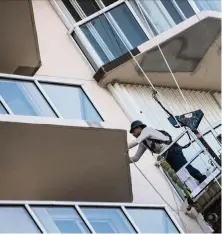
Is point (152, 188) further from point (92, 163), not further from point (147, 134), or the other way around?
point (92, 163)

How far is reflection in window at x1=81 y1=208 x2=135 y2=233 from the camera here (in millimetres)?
10120

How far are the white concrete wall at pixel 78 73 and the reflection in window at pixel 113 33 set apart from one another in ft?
0.99

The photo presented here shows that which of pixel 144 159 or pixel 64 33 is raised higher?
pixel 64 33

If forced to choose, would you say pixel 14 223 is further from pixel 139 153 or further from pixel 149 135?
pixel 139 153

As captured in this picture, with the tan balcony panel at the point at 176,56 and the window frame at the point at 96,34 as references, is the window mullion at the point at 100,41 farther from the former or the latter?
the tan balcony panel at the point at 176,56

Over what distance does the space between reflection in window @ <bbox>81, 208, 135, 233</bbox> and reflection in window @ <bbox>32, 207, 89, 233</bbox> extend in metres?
0.19

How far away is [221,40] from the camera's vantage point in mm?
16172

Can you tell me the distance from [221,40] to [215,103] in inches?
57.5

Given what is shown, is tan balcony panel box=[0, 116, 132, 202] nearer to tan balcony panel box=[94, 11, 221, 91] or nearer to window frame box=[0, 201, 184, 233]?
window frame box=[0, 201, 184, 233]

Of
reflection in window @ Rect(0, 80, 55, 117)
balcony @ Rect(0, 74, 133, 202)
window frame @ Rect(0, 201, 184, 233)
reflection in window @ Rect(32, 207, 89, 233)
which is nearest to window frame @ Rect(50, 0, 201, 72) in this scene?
balcony @ Rect(0, 74, 133, 202)

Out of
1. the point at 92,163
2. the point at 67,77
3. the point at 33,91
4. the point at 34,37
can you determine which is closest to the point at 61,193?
the point at 92,163

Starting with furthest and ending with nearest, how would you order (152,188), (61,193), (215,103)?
1. (215,103)
2. (152,188)
3. (61,193)

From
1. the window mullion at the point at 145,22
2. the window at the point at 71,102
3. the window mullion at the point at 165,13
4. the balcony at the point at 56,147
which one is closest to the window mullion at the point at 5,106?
the balcony at the point at 56,147

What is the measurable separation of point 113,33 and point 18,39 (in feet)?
10.2
